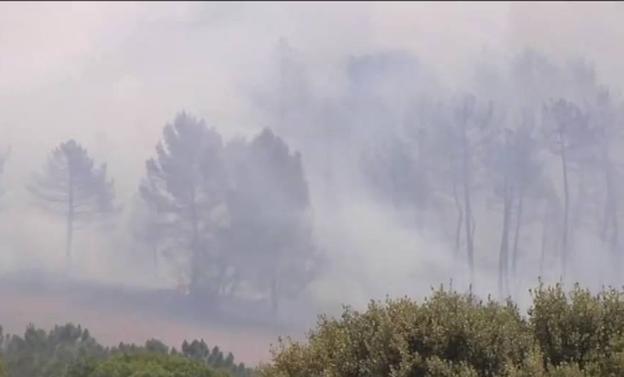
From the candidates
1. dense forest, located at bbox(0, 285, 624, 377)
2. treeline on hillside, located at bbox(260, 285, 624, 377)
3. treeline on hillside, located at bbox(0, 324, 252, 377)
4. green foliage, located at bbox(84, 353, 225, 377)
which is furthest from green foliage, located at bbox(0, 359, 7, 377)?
treeline on hillside, located at bbox(260, 285, 624, 377)

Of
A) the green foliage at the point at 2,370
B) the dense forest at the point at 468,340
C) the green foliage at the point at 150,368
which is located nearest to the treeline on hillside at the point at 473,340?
the dense forest at the point at 468,340

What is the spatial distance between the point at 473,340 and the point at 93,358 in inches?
1184

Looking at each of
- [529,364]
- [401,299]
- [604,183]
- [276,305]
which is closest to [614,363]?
[529,364]

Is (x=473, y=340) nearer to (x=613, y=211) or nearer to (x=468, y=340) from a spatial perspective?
(x=468, y=340)

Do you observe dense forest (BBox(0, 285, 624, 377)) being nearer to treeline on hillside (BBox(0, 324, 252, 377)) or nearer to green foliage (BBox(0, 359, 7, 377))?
green foliage (BBox(0, 359, 7, 377))

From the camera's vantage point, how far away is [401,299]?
2294cm

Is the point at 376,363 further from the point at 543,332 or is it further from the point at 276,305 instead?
the point at 276,305

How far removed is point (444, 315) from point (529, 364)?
2.72 m

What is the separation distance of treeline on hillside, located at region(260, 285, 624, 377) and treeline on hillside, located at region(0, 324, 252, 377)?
20.9m

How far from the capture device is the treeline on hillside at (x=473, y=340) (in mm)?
20312

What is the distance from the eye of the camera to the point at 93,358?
4697cm

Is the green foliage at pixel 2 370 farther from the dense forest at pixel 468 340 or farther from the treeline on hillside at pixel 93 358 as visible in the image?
the dense forest at pixel 468 340

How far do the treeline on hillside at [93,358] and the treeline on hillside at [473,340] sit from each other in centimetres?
2087

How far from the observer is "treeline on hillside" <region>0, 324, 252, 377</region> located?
141 feet
